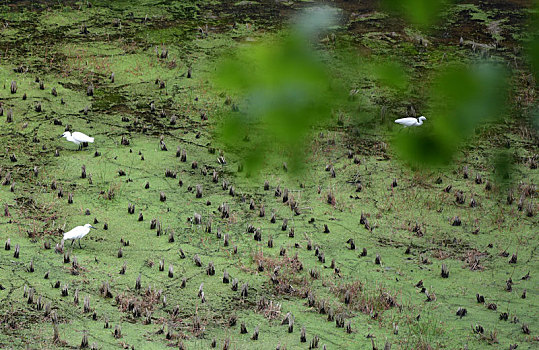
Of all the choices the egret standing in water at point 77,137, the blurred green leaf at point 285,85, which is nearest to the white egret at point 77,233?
the egret standing in water at point 77,137

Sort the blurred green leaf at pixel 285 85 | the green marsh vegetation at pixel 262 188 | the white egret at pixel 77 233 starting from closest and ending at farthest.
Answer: the blurred green leaf at pixel 285 85 < the green marsh vegetation at pixel 262 188 < the white egret at pixel 77 233

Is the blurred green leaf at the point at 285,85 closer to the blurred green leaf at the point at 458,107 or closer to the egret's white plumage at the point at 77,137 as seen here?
the blurred green leaf at the point at 458,107

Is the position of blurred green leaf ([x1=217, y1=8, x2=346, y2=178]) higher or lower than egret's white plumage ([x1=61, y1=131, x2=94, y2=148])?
higher

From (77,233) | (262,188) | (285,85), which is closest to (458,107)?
(285,85)

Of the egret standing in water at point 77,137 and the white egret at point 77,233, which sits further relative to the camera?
the egret standing in water at point 77,137

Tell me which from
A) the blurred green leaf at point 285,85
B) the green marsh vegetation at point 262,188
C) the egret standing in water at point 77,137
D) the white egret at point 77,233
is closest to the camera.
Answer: the blurred green leaf at point 285,85

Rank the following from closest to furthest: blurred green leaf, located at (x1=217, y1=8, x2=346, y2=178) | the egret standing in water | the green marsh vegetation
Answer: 1. blurred green leaf, located at (x1=217, y1=8, x2=346, y2=178)
2. the green marsh vegetation
3. the egret standing in water

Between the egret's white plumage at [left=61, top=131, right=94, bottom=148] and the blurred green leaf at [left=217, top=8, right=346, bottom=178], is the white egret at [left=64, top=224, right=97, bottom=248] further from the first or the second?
the blurred green leaf at [left=217, top=8, right=346, bottom=178]

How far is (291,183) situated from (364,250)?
137 centimetres

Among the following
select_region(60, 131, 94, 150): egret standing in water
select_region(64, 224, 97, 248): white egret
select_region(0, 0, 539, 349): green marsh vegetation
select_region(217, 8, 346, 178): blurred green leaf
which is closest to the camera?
select_region(217, 8, 346, 178): blurred green leaf

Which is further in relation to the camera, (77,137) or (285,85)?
(77,137)

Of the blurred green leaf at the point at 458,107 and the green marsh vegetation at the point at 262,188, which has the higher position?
the blurred green leaf at the point at 458,107

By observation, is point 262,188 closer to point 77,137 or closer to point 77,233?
point 77,137

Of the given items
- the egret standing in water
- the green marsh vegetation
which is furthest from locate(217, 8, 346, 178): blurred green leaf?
the egret standing in water
